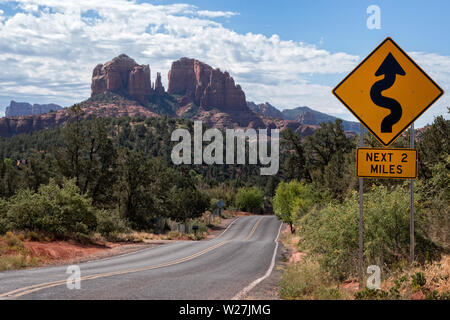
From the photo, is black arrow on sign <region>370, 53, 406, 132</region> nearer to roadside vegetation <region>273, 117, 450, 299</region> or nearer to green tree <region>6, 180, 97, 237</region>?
roadside vegetation <region>273, 117, 450, 299</region>

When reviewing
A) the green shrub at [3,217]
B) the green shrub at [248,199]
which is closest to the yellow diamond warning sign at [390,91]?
the green shrub at [3,217]

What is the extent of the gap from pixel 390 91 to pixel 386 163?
4.13ft

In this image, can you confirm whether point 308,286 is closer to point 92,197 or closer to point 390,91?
point 390,91

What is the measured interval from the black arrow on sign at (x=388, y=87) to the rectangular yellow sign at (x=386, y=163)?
1.45 feet

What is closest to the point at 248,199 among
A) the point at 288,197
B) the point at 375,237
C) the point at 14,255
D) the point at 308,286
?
the point at 288,197

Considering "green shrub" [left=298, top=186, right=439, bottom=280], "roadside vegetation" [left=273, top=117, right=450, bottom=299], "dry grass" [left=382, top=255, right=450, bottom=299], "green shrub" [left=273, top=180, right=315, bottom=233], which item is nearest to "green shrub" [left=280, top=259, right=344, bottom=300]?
"roadside vegetation" [left=273, top=117, right=450, bottom=299]

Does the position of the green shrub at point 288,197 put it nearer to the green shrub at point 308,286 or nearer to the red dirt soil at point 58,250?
the red dirt soil at point 58,250

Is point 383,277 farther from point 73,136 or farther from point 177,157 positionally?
point 177,157

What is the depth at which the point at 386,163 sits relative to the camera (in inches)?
290

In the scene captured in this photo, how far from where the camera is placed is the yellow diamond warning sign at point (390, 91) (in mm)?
7254

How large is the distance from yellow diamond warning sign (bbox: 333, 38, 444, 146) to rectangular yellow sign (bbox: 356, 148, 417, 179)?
251 mm

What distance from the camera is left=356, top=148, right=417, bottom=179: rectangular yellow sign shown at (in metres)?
7.29

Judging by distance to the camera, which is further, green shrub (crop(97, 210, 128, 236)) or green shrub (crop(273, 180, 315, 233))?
green shrub (crop(273, 180, 315, 233))

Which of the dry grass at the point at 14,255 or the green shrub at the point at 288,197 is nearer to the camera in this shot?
the dry grass at the point at 14,255
